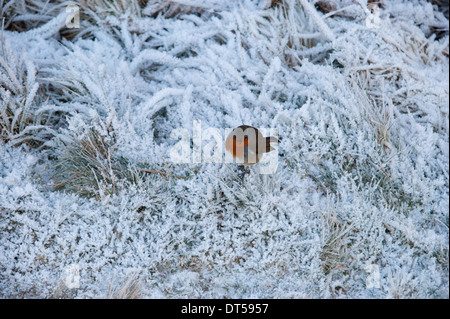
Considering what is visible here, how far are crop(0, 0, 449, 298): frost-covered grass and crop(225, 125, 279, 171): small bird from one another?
3.2 inches

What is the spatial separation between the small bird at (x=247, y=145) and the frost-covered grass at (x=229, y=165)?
3.2 inches

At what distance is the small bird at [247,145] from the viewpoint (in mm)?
1359

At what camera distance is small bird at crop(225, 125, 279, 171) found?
136 cm

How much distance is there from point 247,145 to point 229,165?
0.38 feet

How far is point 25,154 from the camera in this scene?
1.46m

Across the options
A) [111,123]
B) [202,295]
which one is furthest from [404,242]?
[111,123]

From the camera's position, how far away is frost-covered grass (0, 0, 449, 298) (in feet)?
4.20

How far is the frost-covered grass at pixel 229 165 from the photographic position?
1.28 meters

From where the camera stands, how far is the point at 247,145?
137 centimetres

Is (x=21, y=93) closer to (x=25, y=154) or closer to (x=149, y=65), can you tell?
(x=25, y=154)

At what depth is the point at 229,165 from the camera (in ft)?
4.63
